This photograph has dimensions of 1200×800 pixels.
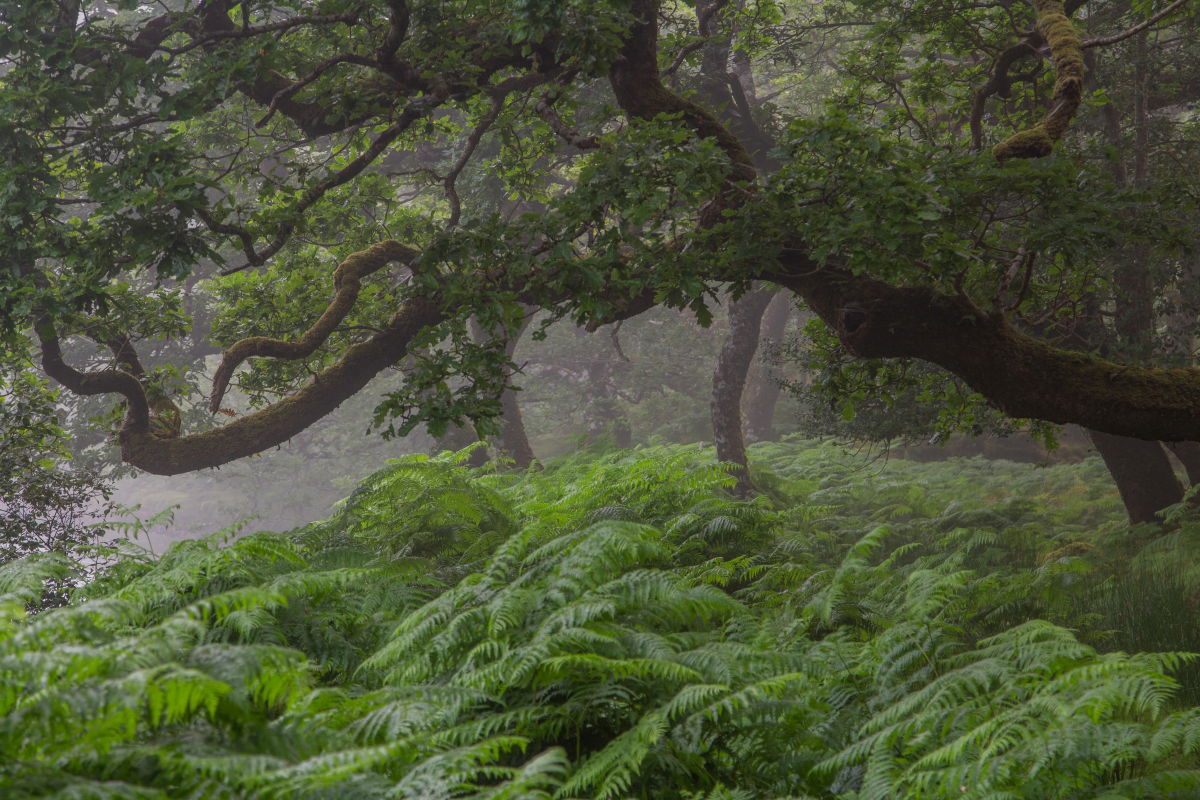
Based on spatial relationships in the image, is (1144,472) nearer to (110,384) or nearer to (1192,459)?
(1192,459)

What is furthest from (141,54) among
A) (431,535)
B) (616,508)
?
(616,508)

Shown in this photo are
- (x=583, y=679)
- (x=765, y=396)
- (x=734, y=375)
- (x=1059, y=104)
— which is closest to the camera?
(x=583, y=679)

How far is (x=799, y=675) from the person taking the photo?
3.38 metres

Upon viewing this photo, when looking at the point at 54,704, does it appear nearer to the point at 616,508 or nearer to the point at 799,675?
the point at 799,675

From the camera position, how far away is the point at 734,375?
14531 millimetres

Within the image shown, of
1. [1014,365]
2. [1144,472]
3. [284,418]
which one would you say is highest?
[284,418]

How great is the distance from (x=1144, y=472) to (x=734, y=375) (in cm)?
606

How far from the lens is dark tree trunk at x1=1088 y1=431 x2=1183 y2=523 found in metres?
10.1

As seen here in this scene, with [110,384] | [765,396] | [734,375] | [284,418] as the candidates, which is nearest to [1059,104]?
[284,418]

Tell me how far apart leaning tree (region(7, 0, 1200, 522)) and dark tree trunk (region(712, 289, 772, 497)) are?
506 cm

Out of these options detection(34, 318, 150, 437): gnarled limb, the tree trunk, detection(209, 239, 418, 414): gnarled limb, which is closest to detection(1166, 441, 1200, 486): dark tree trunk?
the tree trunk

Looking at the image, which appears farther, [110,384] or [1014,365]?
[110,384]

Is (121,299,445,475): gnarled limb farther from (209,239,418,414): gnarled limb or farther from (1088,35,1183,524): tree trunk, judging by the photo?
(1088,35,1183,524): tree trunk

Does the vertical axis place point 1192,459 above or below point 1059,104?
below
